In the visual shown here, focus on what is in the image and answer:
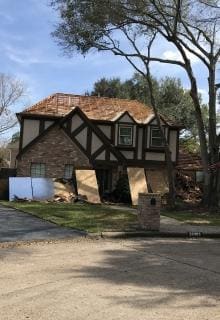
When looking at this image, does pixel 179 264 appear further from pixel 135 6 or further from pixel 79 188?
pixel 79 188

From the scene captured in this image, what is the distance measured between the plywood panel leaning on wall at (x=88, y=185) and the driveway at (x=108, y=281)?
15.1 metres

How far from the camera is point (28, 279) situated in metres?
9.56

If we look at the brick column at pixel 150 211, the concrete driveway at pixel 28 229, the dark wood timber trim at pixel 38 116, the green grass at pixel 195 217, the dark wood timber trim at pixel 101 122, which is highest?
the dark wood timber trim at pixel 38 116

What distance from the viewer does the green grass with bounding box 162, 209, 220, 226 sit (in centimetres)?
2099

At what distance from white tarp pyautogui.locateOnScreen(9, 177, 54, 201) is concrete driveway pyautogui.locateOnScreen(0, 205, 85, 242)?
8787mm

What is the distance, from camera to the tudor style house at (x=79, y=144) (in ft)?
109

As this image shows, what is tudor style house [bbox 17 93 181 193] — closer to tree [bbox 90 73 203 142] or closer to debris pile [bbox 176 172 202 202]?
debris pile [bbox 176 172 202 202]

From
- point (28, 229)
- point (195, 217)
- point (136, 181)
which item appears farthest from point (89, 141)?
point (28, 229)

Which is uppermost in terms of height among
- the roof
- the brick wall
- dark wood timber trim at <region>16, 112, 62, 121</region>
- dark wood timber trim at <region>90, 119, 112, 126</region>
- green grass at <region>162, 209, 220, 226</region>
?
the roof

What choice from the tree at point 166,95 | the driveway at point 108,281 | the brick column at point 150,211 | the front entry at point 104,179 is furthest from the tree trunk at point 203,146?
the tree at point 166,95

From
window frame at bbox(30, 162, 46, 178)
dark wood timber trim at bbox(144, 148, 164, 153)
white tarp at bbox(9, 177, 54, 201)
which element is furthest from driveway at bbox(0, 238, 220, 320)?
dark wood timber trim at bbox(144, 148, 164, 153)

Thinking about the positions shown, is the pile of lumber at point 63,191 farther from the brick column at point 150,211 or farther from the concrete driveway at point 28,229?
the brick column at point 150,211

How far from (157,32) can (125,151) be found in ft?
30.0

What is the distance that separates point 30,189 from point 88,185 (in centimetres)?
325
